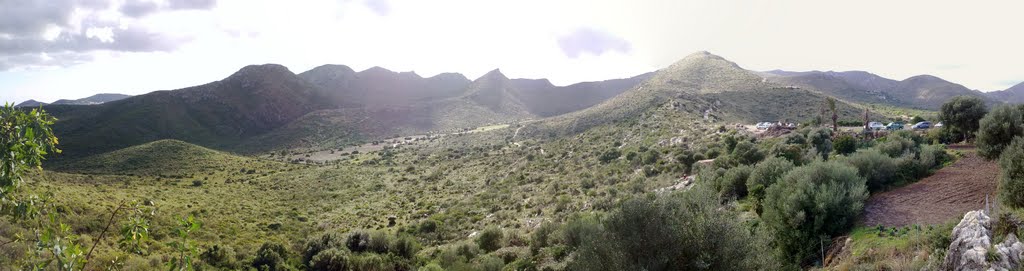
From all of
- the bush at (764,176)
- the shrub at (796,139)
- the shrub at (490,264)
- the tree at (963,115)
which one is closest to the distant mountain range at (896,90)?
the shrub at (796,139)

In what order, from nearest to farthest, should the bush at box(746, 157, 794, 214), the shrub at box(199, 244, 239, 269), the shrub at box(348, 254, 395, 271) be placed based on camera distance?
the bush at box(746, 157, 794, 214) → the shrub at box(348, 254, 395, 271) → the shrub at box(199, 244, 239, 269)

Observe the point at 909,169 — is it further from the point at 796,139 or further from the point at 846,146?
the point at 796,139

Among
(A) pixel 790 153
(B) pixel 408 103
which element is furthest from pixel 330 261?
(B) pixel 408 103

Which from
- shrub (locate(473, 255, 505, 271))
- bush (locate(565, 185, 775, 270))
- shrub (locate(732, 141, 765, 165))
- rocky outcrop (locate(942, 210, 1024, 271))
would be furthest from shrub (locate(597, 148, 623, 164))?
rocky outcrop (locate(942, 210, 1024, 271))

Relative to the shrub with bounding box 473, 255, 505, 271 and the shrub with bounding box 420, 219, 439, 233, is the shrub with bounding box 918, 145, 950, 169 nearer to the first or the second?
the shrub with bounding box 473, 255, 505, 271

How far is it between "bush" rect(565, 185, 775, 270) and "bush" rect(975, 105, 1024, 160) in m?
13.9

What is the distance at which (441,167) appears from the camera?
2034 inches

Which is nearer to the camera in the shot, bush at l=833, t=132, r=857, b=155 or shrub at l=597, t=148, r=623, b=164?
bush at l=833, t=132, r=857, b=155

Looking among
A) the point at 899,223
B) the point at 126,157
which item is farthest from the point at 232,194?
the point at 899,223

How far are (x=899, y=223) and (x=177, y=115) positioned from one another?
103m

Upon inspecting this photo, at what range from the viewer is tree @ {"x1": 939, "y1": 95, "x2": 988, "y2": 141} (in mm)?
24422

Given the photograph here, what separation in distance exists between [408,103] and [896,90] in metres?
128

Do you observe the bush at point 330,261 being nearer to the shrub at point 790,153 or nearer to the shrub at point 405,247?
the shrub at point 405,247

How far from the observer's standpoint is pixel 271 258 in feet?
64.1
